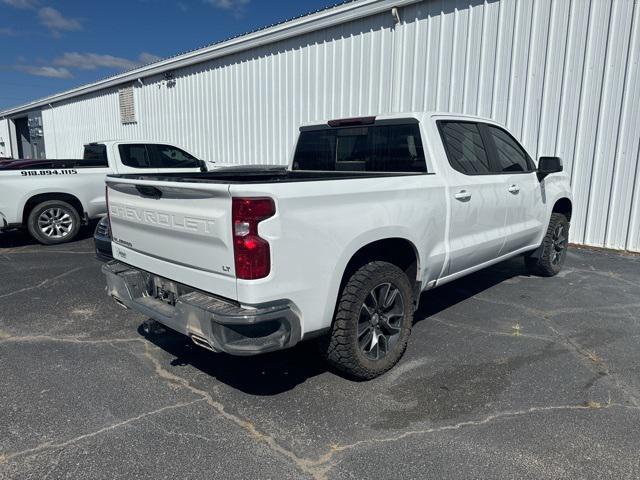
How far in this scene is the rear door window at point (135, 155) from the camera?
9.15 meters

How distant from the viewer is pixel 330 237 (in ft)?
9.53

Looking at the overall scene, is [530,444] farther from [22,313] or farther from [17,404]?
[22,313]

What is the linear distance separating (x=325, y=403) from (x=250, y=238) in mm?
1267

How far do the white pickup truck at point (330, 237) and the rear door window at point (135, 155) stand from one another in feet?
17.8

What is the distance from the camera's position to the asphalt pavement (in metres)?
2.54

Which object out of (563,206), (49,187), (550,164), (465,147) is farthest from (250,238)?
(49,187)

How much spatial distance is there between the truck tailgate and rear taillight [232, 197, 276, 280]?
0.05 meters

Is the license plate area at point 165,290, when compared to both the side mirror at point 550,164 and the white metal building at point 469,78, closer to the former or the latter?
the side mirror at point 550,164

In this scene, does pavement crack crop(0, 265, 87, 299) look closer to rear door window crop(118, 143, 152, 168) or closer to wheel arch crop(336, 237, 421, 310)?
rear door window crop(118, 143, 152, 168)

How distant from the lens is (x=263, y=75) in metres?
Answer: 12.3

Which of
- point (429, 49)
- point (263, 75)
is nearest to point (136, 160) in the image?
point (263, 75)

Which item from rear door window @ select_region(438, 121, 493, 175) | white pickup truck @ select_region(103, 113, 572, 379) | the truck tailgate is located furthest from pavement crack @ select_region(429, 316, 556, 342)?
the truck tailgate

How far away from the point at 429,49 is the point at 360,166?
5.58m

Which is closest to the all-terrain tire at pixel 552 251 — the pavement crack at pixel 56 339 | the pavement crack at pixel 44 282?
the pavement crack at pixel 56 339
